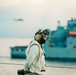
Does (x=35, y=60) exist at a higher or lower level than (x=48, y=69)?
higher

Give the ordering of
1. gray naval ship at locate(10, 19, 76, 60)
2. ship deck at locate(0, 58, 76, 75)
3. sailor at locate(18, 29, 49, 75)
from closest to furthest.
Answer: sailor at locate(18, 29, 49, 75) → ship deck at locate(0, 58, 76, 75) → gray naval ship at locate(10, 19, 76, 60)

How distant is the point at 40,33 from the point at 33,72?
186 millimetres

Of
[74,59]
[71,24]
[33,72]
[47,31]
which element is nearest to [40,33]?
[47,31]

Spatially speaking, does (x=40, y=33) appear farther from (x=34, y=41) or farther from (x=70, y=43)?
(x=70, y=43)

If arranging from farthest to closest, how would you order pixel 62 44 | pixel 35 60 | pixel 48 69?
1. pixel 62 44
2. pixel 48 69
3. pixel 35 60

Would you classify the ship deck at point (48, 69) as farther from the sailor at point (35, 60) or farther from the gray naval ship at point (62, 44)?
the gray naval ship at point (62, 44)

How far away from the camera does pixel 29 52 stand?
1492mm

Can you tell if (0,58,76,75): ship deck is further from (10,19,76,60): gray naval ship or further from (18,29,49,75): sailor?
(10,19,76,60): gray naval ship

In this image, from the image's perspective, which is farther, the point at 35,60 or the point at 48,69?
the point at 48,69

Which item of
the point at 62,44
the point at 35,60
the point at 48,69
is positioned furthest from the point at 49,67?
the point at 62,44

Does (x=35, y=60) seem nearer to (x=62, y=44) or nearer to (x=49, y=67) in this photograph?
(x=49, y=67)

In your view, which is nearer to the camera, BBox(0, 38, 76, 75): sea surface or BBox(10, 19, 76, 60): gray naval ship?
BBox(0, 38, 76, 75): sea surface

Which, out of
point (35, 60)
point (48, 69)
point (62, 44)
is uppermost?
point (35, 60)

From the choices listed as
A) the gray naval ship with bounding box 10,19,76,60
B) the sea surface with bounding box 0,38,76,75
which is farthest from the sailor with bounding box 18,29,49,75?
the gray naval ship with bounding box 10,19,76,60
